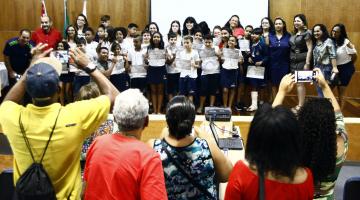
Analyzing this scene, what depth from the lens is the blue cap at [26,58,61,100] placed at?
221 centimetres

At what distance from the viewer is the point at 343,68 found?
7.71 m

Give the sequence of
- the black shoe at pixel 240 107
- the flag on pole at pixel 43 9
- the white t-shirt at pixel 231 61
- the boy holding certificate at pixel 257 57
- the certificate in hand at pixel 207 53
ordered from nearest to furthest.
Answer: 1. the certificate in hand at pixel 207 53
2. the white t-shirt at pixel 231 61
3. the boy holding certificate at pixel 257 57
4. the black shoe at pixel 240 107
5. the flag on pole at pixel 43 9

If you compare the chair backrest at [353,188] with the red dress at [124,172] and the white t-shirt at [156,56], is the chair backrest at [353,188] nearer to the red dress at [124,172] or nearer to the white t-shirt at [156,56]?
the red dress at [124,172]

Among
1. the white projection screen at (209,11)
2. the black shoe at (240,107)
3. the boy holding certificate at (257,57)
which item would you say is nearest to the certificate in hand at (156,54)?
the boy holding certificate at (257,57)

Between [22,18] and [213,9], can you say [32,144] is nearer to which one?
[213,9]

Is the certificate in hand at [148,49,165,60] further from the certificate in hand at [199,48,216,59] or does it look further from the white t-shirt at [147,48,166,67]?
the certificate in hand at [199,48,216,59]

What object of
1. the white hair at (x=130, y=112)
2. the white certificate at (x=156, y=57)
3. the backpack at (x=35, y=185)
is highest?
the white certificate at (x=156, y=57)

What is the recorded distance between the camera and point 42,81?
2.21m

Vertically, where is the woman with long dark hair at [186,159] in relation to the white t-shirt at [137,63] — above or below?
below

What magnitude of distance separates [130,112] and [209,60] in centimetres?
563

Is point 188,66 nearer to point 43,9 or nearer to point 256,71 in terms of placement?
point 256,71

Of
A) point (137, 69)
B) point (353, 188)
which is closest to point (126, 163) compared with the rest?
point (353, 188)

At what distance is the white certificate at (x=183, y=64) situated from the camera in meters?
7.55

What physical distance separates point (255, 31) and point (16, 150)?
20.7 ft
